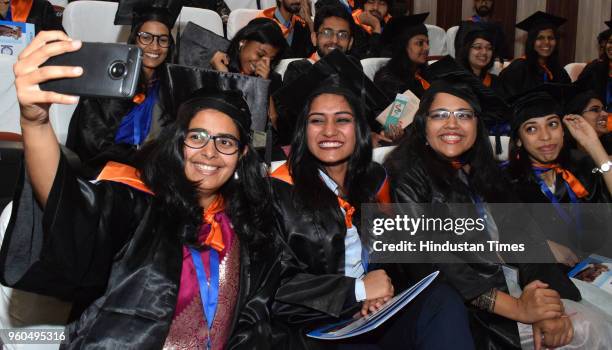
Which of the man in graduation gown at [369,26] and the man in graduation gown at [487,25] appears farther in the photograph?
the man in graduation gown at [369,26]

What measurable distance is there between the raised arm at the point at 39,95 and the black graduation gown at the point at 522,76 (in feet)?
16.4

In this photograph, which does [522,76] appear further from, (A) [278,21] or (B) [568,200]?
(B) [568,200]

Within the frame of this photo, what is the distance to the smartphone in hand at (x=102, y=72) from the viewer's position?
1.22 metres

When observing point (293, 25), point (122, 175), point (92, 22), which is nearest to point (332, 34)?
point (293, 25)

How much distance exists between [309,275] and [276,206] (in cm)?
29

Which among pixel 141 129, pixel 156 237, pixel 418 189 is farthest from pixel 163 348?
pixel 141 129

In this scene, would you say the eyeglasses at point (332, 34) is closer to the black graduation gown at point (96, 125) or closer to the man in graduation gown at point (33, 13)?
the black graduation gown at point (96, 125)

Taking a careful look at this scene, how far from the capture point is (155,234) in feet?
5.94

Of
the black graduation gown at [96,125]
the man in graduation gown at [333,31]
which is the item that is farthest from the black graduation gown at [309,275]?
the man in graduation gown at [333,31]

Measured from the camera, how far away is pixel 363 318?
204 centimetres

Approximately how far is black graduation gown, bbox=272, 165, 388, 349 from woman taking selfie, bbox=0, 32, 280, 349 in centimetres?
8

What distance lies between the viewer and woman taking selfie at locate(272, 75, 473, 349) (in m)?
2.08

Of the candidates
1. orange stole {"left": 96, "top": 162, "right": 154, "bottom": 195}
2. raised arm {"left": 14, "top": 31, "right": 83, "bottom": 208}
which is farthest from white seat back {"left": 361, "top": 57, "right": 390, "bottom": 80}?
raised arm {"left": 14, "top": 31, "right": 83, "bottom": 208}

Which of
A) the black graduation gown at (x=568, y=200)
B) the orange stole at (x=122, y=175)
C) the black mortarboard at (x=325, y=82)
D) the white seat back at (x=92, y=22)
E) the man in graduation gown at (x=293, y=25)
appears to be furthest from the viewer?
the man in graduation gown at (x=293, y=25)
